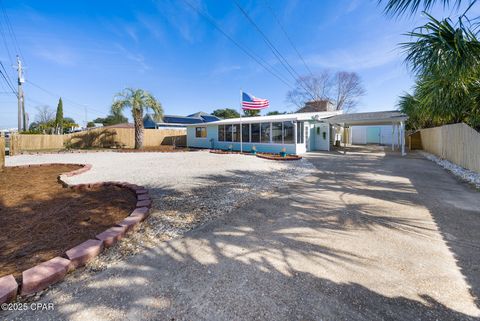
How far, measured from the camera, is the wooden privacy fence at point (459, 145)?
7086 mm

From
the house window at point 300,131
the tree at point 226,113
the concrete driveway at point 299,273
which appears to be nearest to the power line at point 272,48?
the house window at point 300,131

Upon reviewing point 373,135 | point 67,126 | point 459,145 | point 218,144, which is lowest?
point 459,145

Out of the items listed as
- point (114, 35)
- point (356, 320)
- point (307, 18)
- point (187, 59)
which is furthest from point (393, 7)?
point (187, 59)

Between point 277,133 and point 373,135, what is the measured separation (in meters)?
18.7

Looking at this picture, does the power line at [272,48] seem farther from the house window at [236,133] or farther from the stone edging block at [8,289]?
the stone edging block at [8,289]

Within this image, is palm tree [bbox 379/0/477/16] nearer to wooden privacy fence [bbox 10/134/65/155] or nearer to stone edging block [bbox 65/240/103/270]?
stone edging block [bbox 65/240/103/270]

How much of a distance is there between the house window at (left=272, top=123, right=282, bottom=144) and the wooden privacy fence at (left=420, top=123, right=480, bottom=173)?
813cm

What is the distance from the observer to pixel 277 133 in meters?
14.3

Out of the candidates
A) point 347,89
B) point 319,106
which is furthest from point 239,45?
point 347,89

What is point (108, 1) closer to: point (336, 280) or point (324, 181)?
point (324, 181)

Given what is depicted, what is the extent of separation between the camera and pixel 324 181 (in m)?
6.32

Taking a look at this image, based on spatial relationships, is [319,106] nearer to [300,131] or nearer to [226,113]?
[300,131]

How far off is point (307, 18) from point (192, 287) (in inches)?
534

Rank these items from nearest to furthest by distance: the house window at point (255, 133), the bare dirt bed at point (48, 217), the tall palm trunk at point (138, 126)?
1. the bare dirt bed at point (48, 217)
2. the house window at point (255, 133)
3. the tall palm trunk at point (138, 126)
